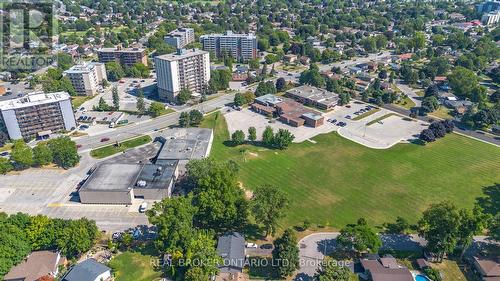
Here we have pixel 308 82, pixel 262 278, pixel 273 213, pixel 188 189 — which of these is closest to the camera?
pixel 262 278

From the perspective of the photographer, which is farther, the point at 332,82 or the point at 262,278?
the point at 332,82

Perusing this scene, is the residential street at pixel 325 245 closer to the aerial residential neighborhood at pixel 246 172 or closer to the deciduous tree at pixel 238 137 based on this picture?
the aerial residential neighborhood at pixel 246 172

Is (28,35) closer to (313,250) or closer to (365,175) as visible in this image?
Answer: (365,175)

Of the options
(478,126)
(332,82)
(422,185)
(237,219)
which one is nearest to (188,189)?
(237,219)

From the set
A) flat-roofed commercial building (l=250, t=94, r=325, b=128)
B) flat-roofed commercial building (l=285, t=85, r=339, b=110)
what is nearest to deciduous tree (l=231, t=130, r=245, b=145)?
flat-roofed commercial building (l=250, t=94, r=325, b=128)

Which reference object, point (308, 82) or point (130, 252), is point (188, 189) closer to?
point (130, 252)

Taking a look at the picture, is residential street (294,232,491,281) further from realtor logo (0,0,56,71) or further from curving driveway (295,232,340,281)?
realtor logo (0,0,56,71)
